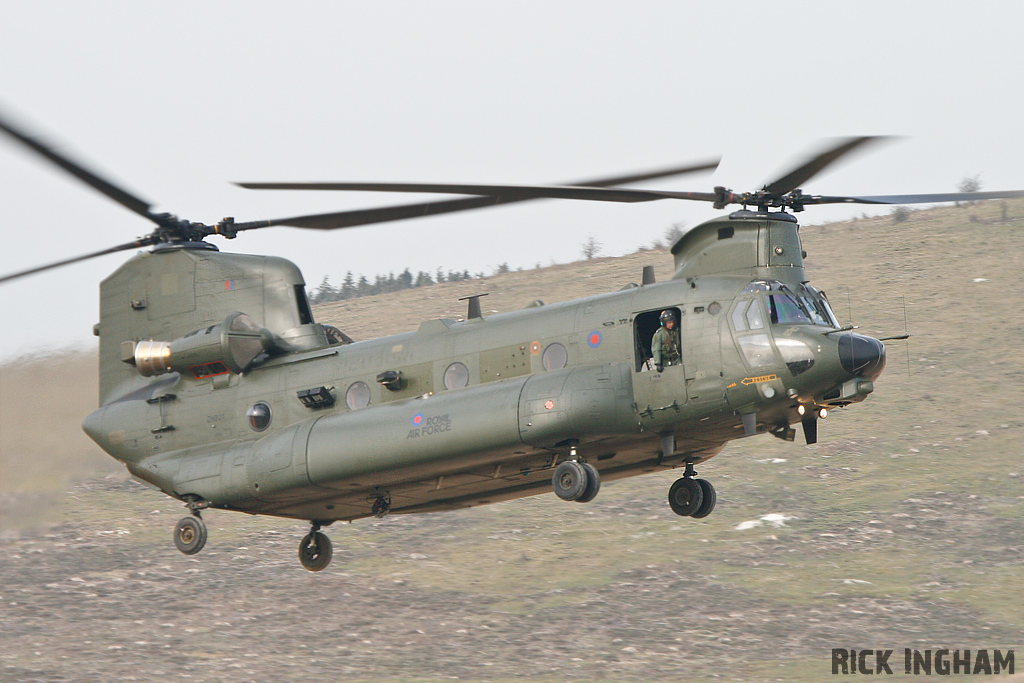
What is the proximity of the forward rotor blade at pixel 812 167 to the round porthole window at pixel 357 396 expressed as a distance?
6570 mm

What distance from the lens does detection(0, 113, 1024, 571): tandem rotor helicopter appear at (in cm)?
1633

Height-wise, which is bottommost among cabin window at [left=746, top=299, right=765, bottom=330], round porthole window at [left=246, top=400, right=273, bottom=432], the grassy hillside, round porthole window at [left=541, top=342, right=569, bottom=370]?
the grassy hillside

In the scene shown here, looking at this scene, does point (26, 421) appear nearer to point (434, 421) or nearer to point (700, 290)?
point (434, 421)

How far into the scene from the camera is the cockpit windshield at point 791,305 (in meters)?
16.5

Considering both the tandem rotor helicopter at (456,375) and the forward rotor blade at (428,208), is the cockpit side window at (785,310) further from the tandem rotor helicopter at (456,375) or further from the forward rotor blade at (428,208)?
the forward rotor blade at (428,208)

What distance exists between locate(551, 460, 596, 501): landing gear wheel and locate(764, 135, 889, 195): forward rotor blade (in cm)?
466

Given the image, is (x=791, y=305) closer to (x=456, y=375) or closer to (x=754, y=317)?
(x=754, y=317)

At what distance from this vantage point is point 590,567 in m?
32.1

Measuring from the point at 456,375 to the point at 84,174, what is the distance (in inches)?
248

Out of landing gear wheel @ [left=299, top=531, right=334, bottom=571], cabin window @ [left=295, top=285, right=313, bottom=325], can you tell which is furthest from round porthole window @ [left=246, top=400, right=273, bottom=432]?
landing gear wheel @ [left=299, top=531, right=334, bottom=571]

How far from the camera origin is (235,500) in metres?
19.0

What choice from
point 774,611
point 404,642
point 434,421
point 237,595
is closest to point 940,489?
point 774,611

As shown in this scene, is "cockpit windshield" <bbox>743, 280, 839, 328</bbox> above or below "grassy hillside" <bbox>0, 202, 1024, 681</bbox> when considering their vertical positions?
above

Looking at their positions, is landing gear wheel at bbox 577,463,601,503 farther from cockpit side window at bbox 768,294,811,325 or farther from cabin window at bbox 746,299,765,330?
cockpit side window at bbox 768,294,811,325
